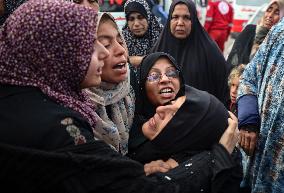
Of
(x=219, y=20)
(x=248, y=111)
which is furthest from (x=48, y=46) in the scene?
(x=219, y=20)

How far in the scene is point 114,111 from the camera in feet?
6.10

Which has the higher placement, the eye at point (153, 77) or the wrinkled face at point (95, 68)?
the wrinkled face at point (95, 68)

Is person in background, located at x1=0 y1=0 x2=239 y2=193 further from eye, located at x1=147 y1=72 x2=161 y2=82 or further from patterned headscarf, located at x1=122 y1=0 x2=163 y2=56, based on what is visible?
patterned headscarf, located at x1=122 y1=0 x2=163 y2=56

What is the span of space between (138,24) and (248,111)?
9.40 ft

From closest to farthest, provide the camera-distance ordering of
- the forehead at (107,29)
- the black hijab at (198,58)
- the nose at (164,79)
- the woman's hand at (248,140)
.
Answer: the forehead at (107,29) → the woman's hand at (248,140) → the nose at (164,79) → the black hijab at (198,58)

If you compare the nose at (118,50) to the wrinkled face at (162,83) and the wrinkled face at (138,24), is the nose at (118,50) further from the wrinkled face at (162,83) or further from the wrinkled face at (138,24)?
the wrinkled face at (138,24)

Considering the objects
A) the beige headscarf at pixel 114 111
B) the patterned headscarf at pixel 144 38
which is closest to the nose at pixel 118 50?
the beige headscarf at pixel 114 111

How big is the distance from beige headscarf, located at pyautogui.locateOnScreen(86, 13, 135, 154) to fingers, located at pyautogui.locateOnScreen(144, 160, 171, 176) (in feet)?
0.64

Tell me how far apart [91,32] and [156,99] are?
0.97 m

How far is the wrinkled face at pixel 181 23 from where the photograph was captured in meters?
4.04

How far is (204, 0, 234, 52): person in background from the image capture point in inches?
295

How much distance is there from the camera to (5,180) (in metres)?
1.19

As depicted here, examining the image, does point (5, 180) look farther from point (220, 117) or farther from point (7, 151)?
point (220, 117)

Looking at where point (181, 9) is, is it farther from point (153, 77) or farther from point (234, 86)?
point (153, 77)
